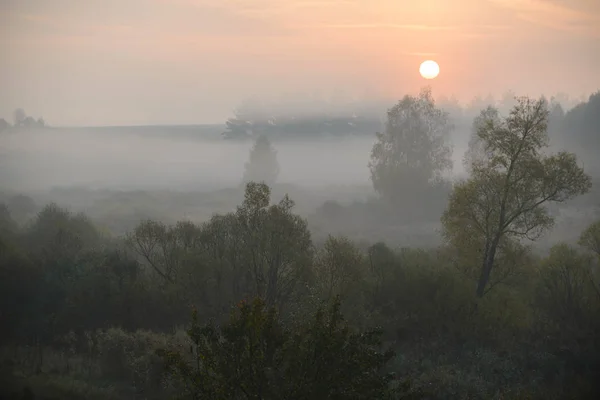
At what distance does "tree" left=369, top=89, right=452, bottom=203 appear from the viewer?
79.3 meters

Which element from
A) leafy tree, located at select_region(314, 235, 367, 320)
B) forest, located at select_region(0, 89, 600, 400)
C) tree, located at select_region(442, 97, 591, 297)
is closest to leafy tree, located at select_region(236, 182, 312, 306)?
forest, located at select_region(0, 89, 600, 400)

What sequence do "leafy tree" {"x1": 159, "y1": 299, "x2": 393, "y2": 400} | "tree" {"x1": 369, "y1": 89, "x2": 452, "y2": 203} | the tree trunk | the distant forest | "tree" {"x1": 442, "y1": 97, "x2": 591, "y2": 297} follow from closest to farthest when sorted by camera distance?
1. "leafy tree" {"x1": 159, "y1": 299, "x2": 393, "y2": 400}
2. "tree" {"x1": 442, "y1": 97, "x2": 591, "y2": 297}
3. the tree trunk
4. "tree" {"x1": 369, "y1": 89, "x2": 452, "y2": 203}
5. the distant forest

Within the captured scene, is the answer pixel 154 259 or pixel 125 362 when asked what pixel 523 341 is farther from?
pixel 154 259

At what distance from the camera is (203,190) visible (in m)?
123

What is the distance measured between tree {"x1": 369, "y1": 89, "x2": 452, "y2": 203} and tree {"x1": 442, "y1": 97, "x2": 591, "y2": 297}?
4534cm

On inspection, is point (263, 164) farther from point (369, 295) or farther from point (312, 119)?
point (369, 295)

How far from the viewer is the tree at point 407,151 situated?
79312mm

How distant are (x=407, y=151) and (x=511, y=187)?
48670mm

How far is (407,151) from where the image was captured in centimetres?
7981

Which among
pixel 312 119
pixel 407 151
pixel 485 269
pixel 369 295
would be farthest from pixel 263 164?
pixel 485 269

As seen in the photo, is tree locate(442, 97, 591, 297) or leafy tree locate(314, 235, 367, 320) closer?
tree locate(442, 97, 591, 297)

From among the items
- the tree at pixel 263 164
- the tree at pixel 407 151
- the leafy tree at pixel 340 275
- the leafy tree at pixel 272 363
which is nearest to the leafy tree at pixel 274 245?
the leafy tree at pixel 340 275

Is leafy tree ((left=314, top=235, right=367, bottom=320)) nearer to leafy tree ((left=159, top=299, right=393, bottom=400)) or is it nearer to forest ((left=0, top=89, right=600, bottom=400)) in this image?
forest ((left=0, top=89, right=600, bottom=400))

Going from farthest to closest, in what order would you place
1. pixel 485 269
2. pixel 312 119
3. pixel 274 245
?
pixel 312 119
pixel 485 269
pixel 274 245
